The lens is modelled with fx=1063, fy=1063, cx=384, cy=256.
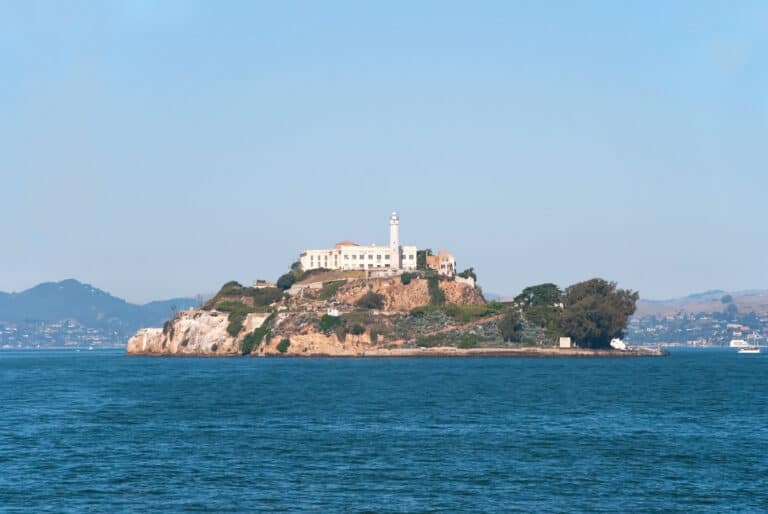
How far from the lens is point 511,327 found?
179875mm

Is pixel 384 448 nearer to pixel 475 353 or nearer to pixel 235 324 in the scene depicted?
pixel 475 353

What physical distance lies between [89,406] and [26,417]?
Answer: 30.8ft

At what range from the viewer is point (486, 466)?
48719mm

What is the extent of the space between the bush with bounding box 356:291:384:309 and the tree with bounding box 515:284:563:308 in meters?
24.9

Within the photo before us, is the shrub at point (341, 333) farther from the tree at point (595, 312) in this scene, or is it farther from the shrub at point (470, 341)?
the tree at point (595, 312)

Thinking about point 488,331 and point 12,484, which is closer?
point 12,484

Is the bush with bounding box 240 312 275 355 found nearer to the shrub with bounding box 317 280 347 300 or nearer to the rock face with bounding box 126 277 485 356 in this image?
the rock face with bounding box 126 277 485 356

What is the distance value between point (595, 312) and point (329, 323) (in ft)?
148

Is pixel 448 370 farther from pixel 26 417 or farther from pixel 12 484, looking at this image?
pixel 12 484

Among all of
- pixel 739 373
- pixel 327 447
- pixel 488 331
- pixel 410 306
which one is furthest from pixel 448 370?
pixel 327 447

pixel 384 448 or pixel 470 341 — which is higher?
pixel 470 341

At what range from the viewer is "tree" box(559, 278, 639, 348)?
17588cm

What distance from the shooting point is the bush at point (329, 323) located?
183375mm

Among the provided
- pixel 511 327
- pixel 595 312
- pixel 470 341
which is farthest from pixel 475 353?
pixel 595 312
